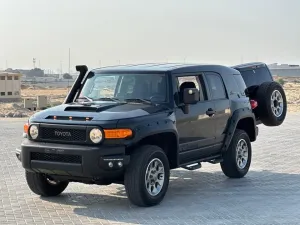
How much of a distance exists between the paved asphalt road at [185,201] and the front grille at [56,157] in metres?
0.70

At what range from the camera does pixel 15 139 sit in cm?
1712

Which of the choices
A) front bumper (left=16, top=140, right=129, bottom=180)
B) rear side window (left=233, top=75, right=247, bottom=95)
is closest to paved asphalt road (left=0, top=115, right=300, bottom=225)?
front bumper (left=16, top=140, right=129, bottom=180)

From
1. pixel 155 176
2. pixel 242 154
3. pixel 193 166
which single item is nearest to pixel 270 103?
pixel 242 154

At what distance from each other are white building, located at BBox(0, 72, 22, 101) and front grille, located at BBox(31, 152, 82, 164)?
4816 centimetres

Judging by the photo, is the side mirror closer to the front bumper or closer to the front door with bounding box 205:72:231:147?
the front door with bounding box 205:72:231:147

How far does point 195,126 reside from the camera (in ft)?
30.5

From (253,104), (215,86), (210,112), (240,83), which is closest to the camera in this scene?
(210,112)

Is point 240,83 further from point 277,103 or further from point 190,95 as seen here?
point 190,95

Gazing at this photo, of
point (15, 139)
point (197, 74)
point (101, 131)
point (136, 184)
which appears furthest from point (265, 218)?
point (15, 139)

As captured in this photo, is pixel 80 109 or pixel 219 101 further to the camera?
pixel 219 101

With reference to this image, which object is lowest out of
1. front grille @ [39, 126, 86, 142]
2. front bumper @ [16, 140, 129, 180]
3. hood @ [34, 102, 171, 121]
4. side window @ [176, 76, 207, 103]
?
front bumper @ [16, 140, 129, 180]

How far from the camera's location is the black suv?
26.0ft

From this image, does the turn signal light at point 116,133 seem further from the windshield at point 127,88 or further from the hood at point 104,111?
the windshield at point 127,88

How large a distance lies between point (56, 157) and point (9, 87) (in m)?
49.7
